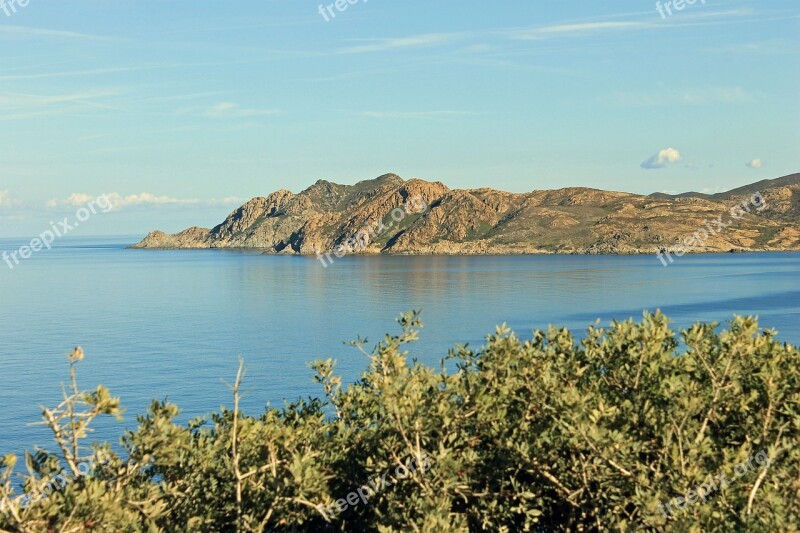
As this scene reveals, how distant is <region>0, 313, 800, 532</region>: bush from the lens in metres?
19.9

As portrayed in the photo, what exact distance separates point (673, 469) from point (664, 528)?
5.24 ft

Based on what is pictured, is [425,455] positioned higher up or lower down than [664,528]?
higher up

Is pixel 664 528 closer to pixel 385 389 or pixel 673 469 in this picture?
pixel 673 469

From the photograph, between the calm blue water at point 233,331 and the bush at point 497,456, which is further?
the calm blue water at point 233,331

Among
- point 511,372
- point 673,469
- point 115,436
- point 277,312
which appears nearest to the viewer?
point 673,469

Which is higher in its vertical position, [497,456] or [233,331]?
[497,456]

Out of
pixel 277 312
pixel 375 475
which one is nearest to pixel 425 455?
pixel 375 475

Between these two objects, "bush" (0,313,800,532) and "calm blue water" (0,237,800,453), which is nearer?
"bush" (0,313,800,532)

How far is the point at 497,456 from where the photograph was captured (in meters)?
24.4

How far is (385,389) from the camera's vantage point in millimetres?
21688

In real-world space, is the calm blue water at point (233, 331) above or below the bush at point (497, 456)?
below

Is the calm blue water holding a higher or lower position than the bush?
lower

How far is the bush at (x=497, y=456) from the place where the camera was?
65.2ft

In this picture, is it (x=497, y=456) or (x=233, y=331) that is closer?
(x=497, y=456)
